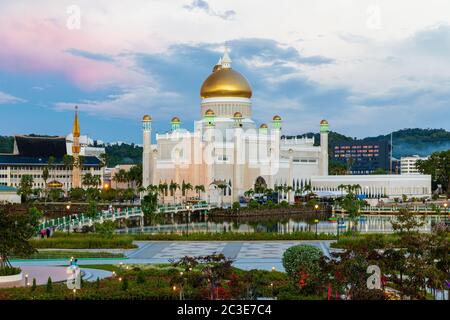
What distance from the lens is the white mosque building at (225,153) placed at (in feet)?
220

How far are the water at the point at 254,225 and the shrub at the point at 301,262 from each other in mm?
19710

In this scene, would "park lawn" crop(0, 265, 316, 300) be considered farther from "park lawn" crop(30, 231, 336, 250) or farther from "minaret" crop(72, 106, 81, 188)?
"minaret" crop(72, 106, 81, 188)

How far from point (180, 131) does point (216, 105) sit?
4.62 m

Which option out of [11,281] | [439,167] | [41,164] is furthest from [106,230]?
[41,164]

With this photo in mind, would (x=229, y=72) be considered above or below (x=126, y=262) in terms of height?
above

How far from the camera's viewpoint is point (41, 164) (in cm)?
8750

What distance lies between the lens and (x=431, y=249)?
15.9 m

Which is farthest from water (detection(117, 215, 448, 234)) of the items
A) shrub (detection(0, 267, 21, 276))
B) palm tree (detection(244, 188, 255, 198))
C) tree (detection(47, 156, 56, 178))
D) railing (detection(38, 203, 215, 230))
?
tree (detection(47, 156, 56, 178))

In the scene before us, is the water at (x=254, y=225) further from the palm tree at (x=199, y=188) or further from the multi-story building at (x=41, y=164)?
the multi-story building at (x=41, y=164)

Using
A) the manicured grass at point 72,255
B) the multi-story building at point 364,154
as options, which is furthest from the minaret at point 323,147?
the multi-story building at point 364,154

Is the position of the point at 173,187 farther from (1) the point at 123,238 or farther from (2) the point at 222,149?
(1) the point at 123,238
